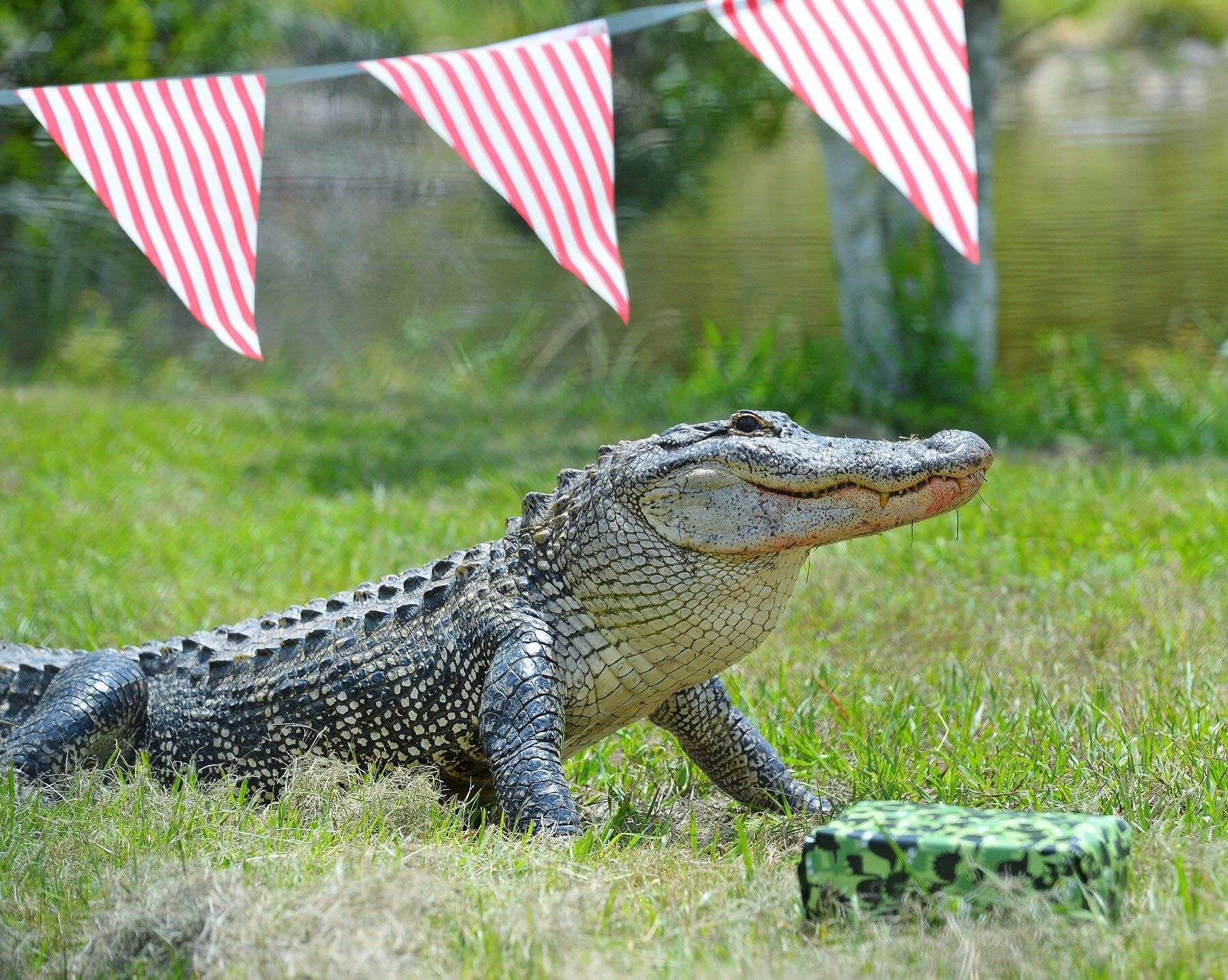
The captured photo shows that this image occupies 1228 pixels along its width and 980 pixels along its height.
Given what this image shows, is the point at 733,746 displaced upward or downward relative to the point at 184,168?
downward

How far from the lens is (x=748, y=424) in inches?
114

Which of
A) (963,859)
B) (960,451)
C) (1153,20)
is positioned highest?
(1153,20)

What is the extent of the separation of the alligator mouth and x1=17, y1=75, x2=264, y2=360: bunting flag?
1513mm

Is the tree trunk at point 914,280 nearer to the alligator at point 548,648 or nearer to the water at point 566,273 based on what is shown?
the water at point 566,273

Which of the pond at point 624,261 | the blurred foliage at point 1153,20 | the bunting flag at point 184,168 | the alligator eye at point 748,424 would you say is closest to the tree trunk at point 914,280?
the pond at point 624,261

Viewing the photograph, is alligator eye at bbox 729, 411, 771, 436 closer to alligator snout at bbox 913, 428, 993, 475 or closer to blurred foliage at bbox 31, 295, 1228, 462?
alligator snout at bbox 913, 428, 993, 475

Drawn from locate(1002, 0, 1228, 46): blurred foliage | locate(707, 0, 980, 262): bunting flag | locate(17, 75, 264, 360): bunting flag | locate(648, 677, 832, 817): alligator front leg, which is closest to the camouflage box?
locate(648, 677, 832, 817): alligator front leg

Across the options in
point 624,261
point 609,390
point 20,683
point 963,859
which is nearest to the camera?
point 963,859

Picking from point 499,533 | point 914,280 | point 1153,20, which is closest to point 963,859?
point 499,533

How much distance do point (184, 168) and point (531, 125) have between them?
2.99 ft

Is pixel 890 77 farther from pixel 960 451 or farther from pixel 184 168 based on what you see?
pixel 184 168

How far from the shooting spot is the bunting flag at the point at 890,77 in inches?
138

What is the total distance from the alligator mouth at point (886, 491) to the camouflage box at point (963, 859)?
632 mm

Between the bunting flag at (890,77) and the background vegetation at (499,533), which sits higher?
the bunting flag at (890,77)
